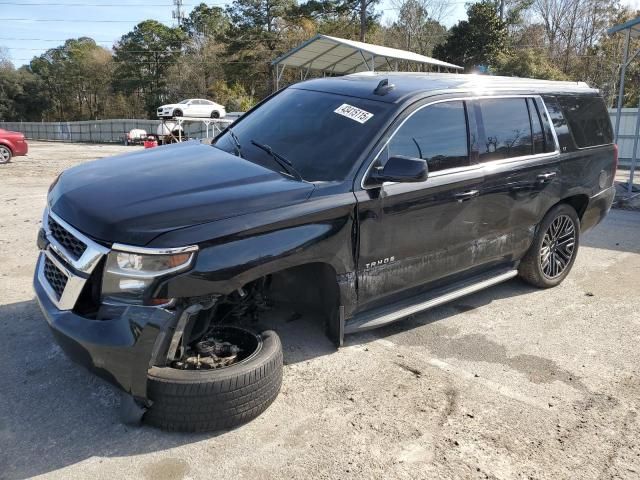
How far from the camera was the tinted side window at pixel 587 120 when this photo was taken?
5.05 meters

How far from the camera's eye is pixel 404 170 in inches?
129

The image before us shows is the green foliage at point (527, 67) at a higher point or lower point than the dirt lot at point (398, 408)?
higher

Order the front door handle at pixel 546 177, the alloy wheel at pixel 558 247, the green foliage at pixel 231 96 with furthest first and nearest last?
the green foliage at pixel 231 96 < the alloy wheel at pixel 558 247 < the front door handle at pixel 546 177

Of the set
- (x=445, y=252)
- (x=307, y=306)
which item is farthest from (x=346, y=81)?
(x=307, y=306)

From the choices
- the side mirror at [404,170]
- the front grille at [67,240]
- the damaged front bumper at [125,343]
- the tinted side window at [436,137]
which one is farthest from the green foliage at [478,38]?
the damaged front bumper at [125,343]

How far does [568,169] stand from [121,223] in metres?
4.01

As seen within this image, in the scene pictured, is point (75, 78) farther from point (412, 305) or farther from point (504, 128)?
point (412, 305)

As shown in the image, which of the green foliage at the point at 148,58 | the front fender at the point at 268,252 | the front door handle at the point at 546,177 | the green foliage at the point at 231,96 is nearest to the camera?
the front fender at the point at 268,252

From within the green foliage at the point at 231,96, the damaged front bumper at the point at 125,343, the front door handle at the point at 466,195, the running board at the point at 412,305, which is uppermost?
the green foliage at the point at 231,96

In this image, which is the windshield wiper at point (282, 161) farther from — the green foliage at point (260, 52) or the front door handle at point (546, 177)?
the green foliage at point (260, 52)

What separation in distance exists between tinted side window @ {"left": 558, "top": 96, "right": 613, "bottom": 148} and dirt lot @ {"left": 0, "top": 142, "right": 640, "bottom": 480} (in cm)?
168

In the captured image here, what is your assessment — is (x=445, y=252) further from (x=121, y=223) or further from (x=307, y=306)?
(x=121, y=223)

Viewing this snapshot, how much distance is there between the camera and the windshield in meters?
3.46

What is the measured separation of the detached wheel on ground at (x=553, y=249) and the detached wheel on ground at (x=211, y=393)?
2.97m
